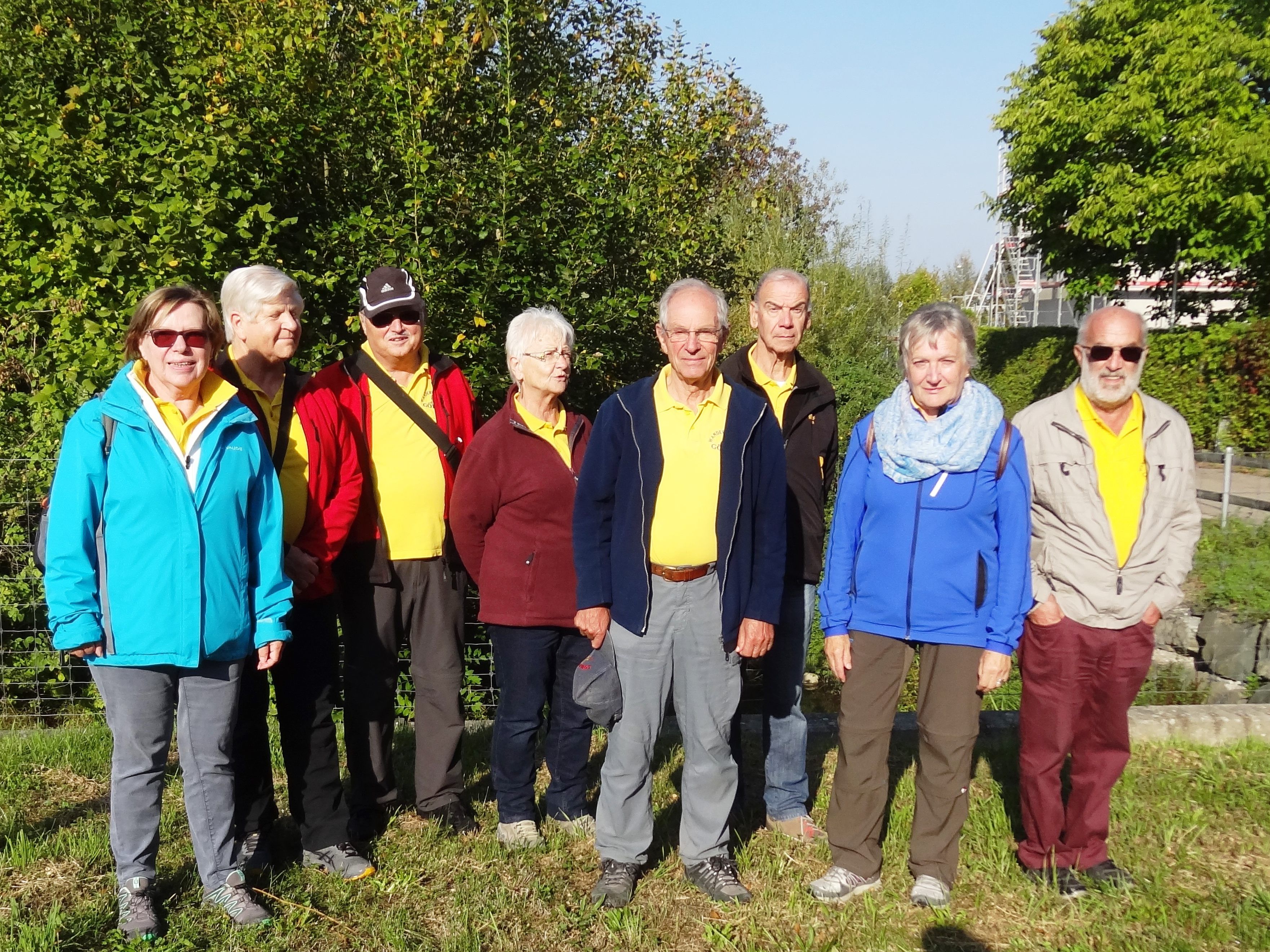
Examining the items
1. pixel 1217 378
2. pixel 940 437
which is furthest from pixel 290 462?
pixel 1217 378

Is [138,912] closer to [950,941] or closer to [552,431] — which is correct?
[552,431]

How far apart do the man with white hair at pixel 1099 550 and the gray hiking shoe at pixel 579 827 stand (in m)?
1.70

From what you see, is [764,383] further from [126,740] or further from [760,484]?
[126,740]

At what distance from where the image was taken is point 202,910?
3.39 metres

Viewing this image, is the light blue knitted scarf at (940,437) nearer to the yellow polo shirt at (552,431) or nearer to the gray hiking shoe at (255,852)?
the yellow polo shirt at (552,431)

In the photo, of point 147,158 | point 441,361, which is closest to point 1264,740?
point 441,361

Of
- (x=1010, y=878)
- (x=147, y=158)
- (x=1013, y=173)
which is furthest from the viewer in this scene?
(x=1013, y=173)

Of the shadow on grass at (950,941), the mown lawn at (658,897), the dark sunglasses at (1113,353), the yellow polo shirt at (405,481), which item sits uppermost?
the dark sunglasses at (1113,353)

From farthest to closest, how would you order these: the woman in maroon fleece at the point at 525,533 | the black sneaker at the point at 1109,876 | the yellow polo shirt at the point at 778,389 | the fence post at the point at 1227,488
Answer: the fence post at the point at 1227,488, the yellow polo shirt at the point at 778,389, the woman in maroon fleece at the point at 525,533, the black sneaker at the point at 1109,876

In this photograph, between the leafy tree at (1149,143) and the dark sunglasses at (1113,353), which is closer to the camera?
the dark sunglasses at (1113,353)

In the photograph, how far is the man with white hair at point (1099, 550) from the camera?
11.7 feet

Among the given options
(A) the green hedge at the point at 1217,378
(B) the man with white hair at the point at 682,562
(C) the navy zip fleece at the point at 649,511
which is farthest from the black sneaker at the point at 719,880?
(A) the green hedge at the point at 1217,378

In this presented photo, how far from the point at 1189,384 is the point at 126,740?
1663cm

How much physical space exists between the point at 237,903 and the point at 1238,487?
11.3m
